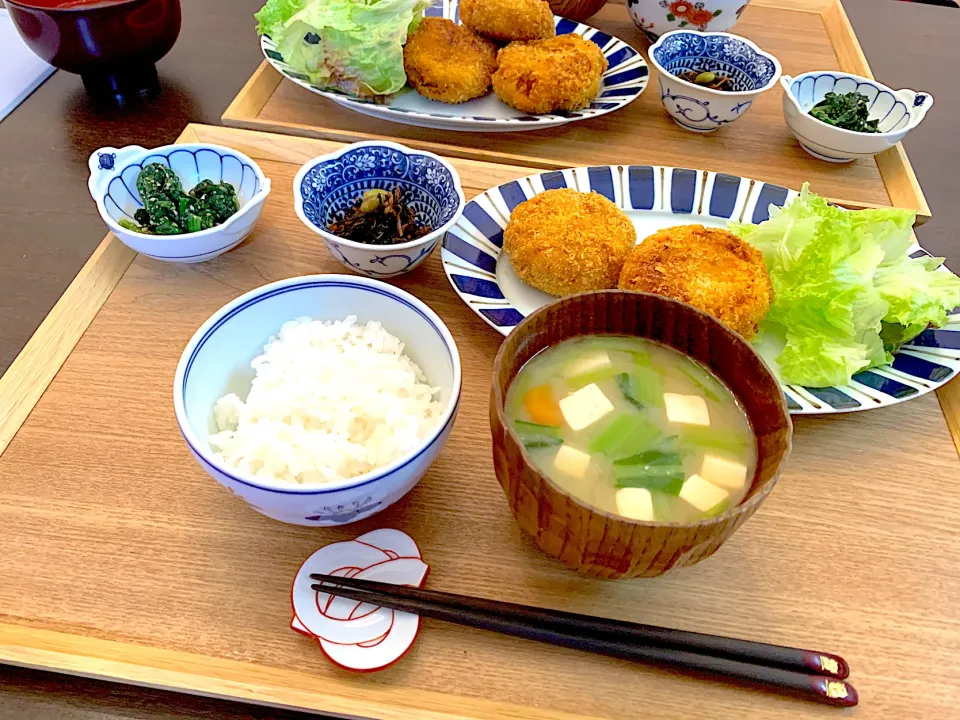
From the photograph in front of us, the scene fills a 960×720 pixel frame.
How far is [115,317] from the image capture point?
1.56m

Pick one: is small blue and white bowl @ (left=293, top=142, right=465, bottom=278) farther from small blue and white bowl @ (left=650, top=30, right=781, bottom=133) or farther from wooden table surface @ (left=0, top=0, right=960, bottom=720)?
small blue and white bowl @ (left=650, top=30, right=781, bottom=133)

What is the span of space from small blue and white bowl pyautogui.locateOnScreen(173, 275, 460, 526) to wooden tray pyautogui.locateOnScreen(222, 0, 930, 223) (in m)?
0.91

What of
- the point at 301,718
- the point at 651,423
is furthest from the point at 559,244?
the point at 301,718

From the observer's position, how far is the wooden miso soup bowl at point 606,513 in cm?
92

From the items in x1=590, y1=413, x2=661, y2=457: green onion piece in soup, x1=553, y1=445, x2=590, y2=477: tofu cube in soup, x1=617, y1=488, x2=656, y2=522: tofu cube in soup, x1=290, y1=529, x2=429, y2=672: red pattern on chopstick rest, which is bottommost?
x1=290, y1=529, x2=429, y2=672: red pattern on chopstick rest

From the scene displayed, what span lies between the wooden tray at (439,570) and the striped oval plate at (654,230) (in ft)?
0.25

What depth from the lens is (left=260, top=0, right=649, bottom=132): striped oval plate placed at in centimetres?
218

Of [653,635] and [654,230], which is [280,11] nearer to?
[654,230]

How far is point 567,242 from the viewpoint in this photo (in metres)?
1.61

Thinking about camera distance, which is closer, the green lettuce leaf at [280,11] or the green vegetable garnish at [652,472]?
the green vegetable garnish at [652,472]

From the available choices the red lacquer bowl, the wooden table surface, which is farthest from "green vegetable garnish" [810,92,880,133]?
the red lacquer bowl

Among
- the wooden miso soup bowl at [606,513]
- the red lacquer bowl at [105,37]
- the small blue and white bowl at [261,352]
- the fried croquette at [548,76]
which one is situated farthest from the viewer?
the fried croquette at [548,76]

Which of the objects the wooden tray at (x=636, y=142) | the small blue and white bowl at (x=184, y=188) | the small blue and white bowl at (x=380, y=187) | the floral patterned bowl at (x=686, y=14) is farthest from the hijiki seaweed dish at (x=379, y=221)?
the floral patterned bowl at (x=686, y=14)

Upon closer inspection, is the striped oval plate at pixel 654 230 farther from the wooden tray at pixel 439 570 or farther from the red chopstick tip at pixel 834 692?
the red chopstick tip at pixel 834 692
